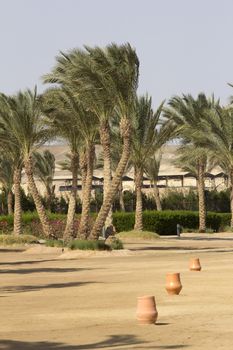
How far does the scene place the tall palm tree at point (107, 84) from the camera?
40.4 meters

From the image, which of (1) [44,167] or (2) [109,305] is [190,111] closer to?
(1) [44,167]

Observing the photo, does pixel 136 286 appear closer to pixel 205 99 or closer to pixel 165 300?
pixel 165 300

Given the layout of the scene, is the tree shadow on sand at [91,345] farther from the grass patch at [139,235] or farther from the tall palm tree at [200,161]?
the tall palm tree at [200,161]

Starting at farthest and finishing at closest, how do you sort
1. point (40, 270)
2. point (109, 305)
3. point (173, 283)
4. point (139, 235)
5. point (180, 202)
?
point (180, 202) < point (139, 235) < point (40, 270) < point (173, 283) < point (109, 305)

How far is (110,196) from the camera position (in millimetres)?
40781

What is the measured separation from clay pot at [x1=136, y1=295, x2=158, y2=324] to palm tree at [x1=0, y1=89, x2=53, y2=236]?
33.8 meters

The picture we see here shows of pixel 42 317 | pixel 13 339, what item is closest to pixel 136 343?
pixel 13 339

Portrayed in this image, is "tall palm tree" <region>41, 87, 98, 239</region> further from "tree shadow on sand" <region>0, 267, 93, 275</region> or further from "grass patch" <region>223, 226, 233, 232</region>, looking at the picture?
"grass patch" <region>223, 226, 233, 232</region>

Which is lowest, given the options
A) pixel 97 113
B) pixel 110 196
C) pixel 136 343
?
pixel 136 343

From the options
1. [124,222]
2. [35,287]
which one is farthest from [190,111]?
[35,287]

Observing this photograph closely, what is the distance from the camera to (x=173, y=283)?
63.7 ft

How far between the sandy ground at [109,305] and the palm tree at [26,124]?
46.7 ft

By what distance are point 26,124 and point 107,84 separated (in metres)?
9.05

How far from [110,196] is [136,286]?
18.3m
